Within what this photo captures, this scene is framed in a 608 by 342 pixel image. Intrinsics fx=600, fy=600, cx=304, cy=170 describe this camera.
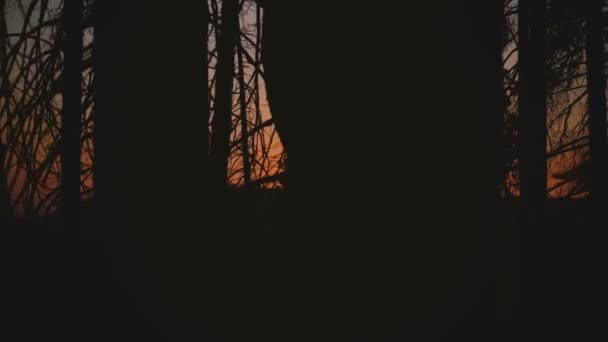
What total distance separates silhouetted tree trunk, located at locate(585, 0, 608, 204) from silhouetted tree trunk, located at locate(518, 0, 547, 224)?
2343 mm

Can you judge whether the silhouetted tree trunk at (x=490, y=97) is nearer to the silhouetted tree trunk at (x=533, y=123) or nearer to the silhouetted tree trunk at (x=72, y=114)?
the silhouetted tree trunk at (x=533, y=123)

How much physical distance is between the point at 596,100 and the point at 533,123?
9.80 ft

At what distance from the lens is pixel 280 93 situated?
254cm

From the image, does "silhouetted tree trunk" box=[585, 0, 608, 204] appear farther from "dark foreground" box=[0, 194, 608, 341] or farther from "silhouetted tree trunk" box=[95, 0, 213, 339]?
"silhouetted tree trunk" box=[95, 0, 213, 339]

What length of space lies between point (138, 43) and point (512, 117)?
4.79 metres

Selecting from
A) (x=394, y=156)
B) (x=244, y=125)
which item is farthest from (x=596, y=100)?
(x=394, y=156)

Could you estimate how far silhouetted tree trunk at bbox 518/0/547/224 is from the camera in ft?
11.2

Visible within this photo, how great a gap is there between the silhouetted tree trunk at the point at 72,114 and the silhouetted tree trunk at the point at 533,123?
253cm

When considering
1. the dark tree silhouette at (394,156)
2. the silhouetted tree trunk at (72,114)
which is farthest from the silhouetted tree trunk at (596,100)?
the silhouetted tree trunk at (72,114)

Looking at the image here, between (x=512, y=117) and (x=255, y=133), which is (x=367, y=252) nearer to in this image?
(x=255, y=133)

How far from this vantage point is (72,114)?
132 inches

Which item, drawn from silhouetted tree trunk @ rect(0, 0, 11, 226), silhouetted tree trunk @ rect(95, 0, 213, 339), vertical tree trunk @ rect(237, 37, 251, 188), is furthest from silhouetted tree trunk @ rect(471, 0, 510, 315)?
vertical tree trunk @ rect(237, 37, 251, 188)

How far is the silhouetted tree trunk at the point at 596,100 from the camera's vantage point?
5.50 meters

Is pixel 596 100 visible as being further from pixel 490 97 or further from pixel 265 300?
pixel 265 300
